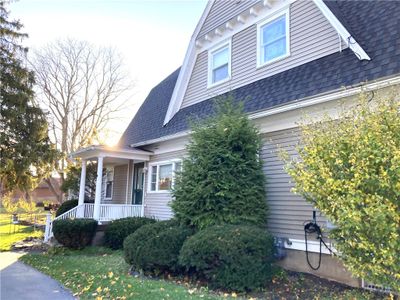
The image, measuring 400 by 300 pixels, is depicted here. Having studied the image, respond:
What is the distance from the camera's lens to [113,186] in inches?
648

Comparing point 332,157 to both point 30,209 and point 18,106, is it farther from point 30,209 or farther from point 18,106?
point 30,209

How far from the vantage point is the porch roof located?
40.6 feet

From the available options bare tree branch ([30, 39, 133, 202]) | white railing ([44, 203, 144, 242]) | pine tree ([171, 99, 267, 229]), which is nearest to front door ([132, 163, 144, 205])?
white railing ([44, 203, 144, 242])

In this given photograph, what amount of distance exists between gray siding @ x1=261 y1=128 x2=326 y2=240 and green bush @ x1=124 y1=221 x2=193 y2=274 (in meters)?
2.09

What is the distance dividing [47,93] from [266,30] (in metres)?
25.7

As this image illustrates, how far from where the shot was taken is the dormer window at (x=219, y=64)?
10688 mm

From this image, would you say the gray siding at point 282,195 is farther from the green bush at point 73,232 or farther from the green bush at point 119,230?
the green bush at point 73,232

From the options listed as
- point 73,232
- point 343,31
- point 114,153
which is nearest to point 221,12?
point 343,31

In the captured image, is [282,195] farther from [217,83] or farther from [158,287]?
[217,83]

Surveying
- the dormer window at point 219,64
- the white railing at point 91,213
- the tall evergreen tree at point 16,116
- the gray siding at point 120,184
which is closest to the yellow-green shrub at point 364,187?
the dormer window at point 219,64

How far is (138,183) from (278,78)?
27.2ft

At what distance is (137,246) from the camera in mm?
7512

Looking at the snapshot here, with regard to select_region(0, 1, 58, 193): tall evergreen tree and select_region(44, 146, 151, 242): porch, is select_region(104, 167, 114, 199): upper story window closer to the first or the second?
select_region(44, 146, 151, 242): porch

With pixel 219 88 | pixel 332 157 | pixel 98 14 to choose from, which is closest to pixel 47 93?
pixel 98 14
